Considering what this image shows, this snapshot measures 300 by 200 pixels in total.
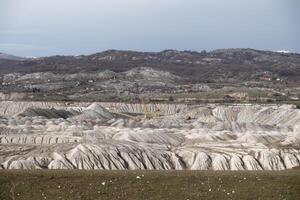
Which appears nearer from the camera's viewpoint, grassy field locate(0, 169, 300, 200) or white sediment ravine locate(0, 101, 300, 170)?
grassy field locate(0, 169, 300, 200)

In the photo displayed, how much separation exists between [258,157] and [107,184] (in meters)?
29.7

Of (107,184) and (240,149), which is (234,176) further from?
(240,149)

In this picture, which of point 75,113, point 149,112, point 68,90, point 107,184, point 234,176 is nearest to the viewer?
point 107,184

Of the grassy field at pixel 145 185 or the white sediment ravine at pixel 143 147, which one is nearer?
the grassy field at pixel 145 185

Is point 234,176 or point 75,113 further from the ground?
point 234,176

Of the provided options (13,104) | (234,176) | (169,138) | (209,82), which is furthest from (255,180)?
(209,82)

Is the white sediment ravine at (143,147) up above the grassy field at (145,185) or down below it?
below

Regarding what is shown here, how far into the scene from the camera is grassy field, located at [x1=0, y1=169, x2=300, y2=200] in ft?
75.5

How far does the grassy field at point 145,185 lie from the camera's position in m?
23.0

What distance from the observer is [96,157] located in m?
48.3

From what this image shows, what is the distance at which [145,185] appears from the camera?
79.5 ft

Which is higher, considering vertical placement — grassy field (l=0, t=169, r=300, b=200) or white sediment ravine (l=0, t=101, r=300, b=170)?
grassy field (l=0, t=169, r=300, b=200)

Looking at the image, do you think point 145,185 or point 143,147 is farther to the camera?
point 143,147

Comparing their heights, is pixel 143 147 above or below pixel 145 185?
below
